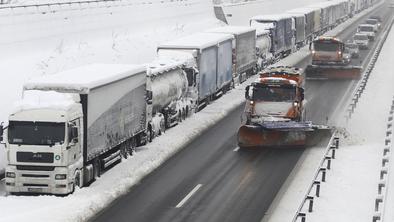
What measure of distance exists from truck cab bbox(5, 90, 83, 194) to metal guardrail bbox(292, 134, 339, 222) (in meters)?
7.48

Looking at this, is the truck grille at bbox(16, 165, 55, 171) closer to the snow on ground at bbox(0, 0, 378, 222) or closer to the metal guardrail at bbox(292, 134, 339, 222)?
the snow on ground at bbox(0, 0, 378, 222)

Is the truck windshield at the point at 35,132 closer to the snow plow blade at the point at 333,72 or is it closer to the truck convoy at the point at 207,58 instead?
the truck convoy at the point at 207,58

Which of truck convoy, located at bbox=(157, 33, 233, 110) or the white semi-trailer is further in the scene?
truck convoy, located at bbox=(157, 33, 233, 110)

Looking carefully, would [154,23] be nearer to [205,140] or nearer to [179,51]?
[179,51]

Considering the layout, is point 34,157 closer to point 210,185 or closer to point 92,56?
point 210,185

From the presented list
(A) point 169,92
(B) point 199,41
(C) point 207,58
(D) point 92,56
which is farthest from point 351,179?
(D) point 92,56

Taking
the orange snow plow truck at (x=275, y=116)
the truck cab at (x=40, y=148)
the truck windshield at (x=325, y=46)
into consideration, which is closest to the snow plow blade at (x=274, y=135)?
the orange snow plow truck at (x=275, y=116)

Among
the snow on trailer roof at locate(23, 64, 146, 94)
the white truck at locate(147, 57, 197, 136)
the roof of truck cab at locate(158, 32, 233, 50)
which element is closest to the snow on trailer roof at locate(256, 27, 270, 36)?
the roof of truck cab at locate(158, 32, 233, 50)

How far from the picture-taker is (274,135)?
30.0m

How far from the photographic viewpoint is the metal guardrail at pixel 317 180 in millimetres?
19645

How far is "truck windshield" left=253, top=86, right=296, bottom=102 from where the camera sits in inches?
1221

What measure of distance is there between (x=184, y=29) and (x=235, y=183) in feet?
181

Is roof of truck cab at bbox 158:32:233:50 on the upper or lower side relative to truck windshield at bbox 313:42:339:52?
upper

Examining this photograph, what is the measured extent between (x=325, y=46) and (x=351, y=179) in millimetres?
32612
